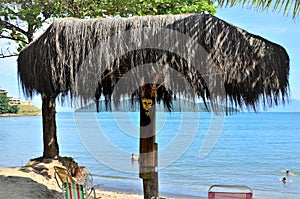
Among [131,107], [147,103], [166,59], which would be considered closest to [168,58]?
[166,59]

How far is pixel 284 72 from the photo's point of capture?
3854 millimetres

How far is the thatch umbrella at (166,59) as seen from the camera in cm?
376

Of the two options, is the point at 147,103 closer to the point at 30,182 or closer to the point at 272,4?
the point at 272,4

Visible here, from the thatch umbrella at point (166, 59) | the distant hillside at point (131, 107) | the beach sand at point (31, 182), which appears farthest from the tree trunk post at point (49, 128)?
the thatch umbrella at point (166, 59)

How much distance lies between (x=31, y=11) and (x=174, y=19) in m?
4.03

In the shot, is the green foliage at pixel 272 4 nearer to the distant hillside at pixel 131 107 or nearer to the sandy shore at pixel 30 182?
the distant hillside at pixel 131 107

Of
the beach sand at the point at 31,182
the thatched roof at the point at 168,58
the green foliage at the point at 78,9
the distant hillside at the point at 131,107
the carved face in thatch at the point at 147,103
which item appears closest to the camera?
the thatched roof at the point at 168,58

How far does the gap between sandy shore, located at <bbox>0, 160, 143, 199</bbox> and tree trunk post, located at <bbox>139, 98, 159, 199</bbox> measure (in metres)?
1.63

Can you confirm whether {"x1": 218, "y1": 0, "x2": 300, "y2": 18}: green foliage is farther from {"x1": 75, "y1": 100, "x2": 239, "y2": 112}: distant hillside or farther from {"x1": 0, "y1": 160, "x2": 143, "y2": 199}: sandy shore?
{"x1": 0, "y1": 160, "x2": 143, "y2": 199}: sandy shore

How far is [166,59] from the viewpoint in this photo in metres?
3.79

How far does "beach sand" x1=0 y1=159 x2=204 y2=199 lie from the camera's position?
541 cm

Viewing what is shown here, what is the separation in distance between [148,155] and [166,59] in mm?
1186

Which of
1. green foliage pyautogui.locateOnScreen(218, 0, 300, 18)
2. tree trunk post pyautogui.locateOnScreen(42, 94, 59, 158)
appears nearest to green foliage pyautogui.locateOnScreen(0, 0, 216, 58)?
tree trunk post pyautogui.locateOnScreen(42, 94, 59, 158)

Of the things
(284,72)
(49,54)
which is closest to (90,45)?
(49,54)
